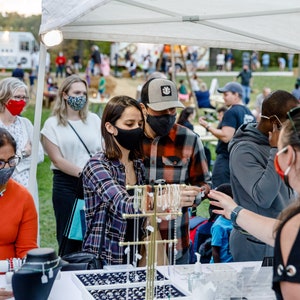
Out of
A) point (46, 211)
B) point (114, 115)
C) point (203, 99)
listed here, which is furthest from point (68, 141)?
point (203, 99)

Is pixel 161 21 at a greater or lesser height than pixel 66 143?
greater

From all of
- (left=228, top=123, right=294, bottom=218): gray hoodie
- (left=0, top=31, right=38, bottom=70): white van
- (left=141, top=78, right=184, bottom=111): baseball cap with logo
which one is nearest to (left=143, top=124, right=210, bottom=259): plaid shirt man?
(left=141, top=78, right=184, bottom=111): baseball cap with logo

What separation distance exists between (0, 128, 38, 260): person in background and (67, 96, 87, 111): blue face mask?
1.84 m

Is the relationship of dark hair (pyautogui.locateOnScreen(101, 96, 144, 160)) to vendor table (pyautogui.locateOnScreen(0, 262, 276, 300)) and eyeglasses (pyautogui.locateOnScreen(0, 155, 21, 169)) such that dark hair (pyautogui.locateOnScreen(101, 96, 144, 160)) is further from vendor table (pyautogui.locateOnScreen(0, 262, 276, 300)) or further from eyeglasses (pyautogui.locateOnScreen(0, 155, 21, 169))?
vendor table (pyautogui.locateOnScreen(0, 262, 276, 300))

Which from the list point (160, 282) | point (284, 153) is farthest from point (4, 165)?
point (284, 153)

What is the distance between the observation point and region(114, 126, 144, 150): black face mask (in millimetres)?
2912

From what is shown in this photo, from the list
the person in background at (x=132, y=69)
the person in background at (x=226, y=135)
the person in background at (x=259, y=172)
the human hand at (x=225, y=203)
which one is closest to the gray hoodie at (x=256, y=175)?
the person in background at (x=259, y=172)

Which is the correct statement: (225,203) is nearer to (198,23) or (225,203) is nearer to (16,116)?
(198,23)

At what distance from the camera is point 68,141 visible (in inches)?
179

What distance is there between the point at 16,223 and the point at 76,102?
1960 millimetres

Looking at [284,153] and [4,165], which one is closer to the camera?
[284,153]

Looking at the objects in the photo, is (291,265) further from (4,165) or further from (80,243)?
(80,243)

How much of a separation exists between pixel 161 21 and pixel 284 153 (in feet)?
6.08

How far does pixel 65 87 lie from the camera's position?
181 inches
